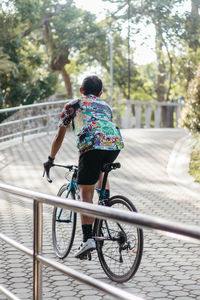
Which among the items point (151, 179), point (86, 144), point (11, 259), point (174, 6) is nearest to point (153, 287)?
point (86, 144)

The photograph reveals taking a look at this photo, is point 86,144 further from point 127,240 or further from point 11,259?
point 11,259

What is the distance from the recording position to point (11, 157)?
14.6 metres

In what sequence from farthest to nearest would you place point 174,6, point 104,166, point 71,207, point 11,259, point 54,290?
1. point 174,6
2. point 11,259
3. point 104,166
4. point 54,290
5. point 71,207

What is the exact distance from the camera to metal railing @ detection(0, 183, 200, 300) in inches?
79.0

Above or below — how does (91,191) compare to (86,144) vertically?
below

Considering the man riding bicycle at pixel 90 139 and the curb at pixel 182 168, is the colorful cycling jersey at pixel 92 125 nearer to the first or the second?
the man riding bicycle at pixel 90 139

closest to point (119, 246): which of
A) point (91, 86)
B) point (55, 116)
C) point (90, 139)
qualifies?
point (90, 139)

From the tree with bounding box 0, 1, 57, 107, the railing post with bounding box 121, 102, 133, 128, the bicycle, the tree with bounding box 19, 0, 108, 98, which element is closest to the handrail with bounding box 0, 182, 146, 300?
the bicycle

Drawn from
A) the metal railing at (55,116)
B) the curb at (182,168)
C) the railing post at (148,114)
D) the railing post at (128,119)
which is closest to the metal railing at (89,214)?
the curb at (182,168)

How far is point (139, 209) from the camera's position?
8781mm

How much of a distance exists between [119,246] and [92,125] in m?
1.04

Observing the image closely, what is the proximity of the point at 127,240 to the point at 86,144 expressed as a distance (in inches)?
34.4

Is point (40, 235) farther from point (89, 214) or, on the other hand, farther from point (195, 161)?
point (195, 161)

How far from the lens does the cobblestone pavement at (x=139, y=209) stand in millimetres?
4781
